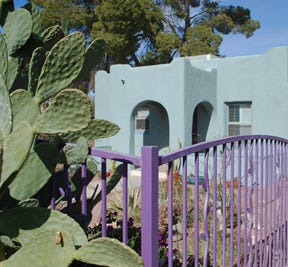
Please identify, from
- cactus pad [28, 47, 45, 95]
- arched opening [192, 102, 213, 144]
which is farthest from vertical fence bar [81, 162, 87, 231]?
arched opening [192, 102, 213, 144]

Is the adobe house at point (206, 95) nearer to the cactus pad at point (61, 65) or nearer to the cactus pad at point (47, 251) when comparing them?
the cactus pad at point (61, 65)

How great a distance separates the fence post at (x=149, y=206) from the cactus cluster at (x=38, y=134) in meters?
0.26

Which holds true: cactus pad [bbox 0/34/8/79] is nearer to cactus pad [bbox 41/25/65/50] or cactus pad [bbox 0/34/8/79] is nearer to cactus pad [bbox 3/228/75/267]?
cactus pad [bbox 41/25/65/50]

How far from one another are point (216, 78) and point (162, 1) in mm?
11878

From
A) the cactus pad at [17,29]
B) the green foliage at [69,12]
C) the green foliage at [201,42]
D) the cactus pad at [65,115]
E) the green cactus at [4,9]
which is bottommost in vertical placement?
the cactus pad at [65,115]

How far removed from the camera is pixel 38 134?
77.5 inches

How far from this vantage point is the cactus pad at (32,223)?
5.91 ft

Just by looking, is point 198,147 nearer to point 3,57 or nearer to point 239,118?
point 3,57

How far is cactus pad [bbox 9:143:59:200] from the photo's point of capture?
1.90 metres

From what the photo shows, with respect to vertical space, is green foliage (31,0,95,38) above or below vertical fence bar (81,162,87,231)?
above

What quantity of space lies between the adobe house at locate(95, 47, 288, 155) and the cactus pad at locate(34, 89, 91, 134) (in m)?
10.9

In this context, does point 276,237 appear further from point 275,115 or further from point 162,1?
point 162,1

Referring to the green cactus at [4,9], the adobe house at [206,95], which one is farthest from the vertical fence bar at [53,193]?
the adobe house at [206,95]

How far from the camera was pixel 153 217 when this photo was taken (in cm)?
184
